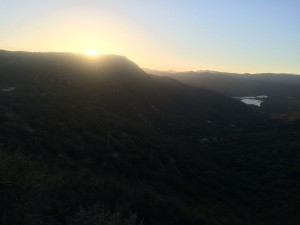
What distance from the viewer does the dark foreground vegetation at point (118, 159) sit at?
8.84 m

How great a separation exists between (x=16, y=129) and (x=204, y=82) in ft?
562

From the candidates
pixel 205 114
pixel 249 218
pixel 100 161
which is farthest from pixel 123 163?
pixel 205 114

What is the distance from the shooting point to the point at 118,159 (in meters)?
22.3

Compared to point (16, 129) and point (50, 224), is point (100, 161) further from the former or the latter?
point (50, 224)

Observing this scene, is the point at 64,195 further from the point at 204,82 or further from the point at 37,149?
the point at 204,82

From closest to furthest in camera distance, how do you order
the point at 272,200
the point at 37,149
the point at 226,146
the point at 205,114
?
the point at 37,149 → the point at 272,200 → the point at 226,146 → the point at 205,114

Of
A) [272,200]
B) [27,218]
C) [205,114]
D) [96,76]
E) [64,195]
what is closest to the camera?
[27,218]

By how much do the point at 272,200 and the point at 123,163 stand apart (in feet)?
34.1

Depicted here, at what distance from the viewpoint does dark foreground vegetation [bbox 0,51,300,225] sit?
8841 mm

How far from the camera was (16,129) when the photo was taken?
19750 mm

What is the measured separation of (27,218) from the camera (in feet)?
23.5

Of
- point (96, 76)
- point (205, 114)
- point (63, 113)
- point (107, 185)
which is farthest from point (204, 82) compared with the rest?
point (107, 185)

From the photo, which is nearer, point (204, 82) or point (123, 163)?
point (123, 163)

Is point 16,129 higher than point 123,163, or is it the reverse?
point 16,129
